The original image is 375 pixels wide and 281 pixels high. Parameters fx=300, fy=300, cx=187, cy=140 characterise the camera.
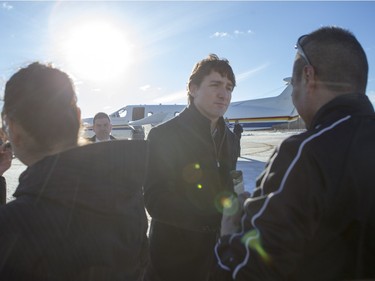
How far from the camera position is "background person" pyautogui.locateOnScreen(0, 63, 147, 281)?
989 mm

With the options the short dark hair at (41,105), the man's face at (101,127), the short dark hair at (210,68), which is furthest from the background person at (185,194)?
the man's face at (101,127)

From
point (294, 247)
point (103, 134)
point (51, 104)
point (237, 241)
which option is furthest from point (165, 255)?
point (103, 134)

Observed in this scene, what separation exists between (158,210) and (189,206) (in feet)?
0.69

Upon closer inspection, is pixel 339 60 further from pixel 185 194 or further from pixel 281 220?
pixel 185 194

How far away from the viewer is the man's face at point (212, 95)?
2.32 metres

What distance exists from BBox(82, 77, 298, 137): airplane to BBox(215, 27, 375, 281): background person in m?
19.5

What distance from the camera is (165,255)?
6.72 feet

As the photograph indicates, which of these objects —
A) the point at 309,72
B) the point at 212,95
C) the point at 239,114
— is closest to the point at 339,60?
the point at 309,72

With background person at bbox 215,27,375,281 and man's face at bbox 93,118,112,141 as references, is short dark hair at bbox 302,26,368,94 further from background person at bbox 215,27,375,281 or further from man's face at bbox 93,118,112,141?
man's face at bbox 93,118,112,141

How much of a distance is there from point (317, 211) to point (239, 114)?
32.8 m

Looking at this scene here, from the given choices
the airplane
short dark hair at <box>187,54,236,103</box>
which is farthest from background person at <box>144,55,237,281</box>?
the airplane

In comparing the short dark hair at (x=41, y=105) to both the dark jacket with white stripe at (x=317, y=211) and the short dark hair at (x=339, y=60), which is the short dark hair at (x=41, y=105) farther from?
the short dark hair at (x=339, y=60)

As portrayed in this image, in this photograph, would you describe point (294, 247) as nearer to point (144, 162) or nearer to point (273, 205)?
point (273, 205)

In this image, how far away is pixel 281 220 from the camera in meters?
1.06
